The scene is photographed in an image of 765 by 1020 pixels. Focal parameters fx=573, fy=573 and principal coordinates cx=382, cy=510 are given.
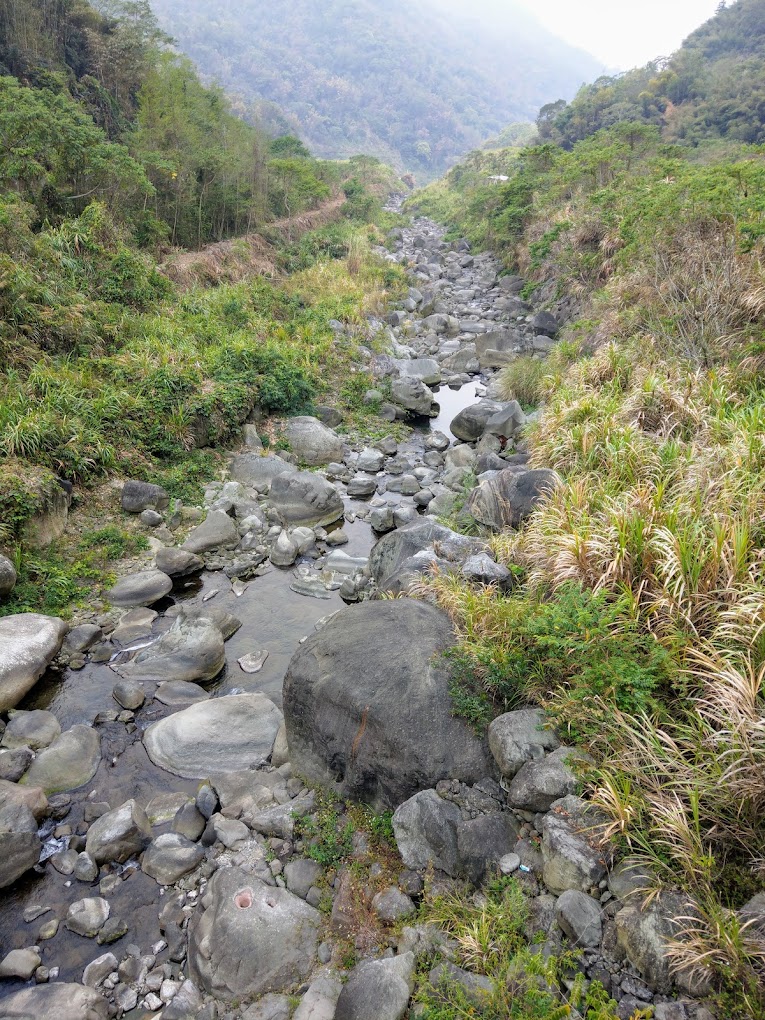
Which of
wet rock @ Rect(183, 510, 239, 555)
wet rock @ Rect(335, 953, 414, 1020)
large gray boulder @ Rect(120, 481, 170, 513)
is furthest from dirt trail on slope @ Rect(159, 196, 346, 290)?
wet rock @ Rect(335, 953, 414, 1020)

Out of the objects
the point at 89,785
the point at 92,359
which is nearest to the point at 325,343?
the point at 92,359

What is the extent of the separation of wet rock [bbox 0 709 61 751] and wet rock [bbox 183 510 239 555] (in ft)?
11.4

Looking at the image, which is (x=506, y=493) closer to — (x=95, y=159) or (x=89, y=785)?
(x=89, y=785)

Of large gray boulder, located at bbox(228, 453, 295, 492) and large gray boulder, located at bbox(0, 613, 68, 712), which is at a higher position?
large gray boulder, located at bbox(228, 453, 295, 492)

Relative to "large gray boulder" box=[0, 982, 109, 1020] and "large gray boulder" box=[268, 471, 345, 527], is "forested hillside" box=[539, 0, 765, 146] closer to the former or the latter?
"large gray boulder" box=[268, 471, 345, 527]

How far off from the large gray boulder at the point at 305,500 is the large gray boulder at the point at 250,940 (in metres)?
6.49

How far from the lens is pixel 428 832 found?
14.2 feet

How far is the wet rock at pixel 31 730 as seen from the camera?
18.6ft

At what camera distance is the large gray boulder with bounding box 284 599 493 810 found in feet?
15.5

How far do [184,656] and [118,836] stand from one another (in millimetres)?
2286

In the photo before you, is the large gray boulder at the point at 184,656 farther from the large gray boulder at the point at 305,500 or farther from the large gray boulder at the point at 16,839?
the large gray boulder at the point at 305,500

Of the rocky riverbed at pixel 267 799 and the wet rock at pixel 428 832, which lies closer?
the rocky riverbed at pixel 267 799

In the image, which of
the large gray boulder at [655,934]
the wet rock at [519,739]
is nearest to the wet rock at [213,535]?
the wet rock at [519,739]

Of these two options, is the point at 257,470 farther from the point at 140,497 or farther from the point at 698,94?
the point at 698,94
